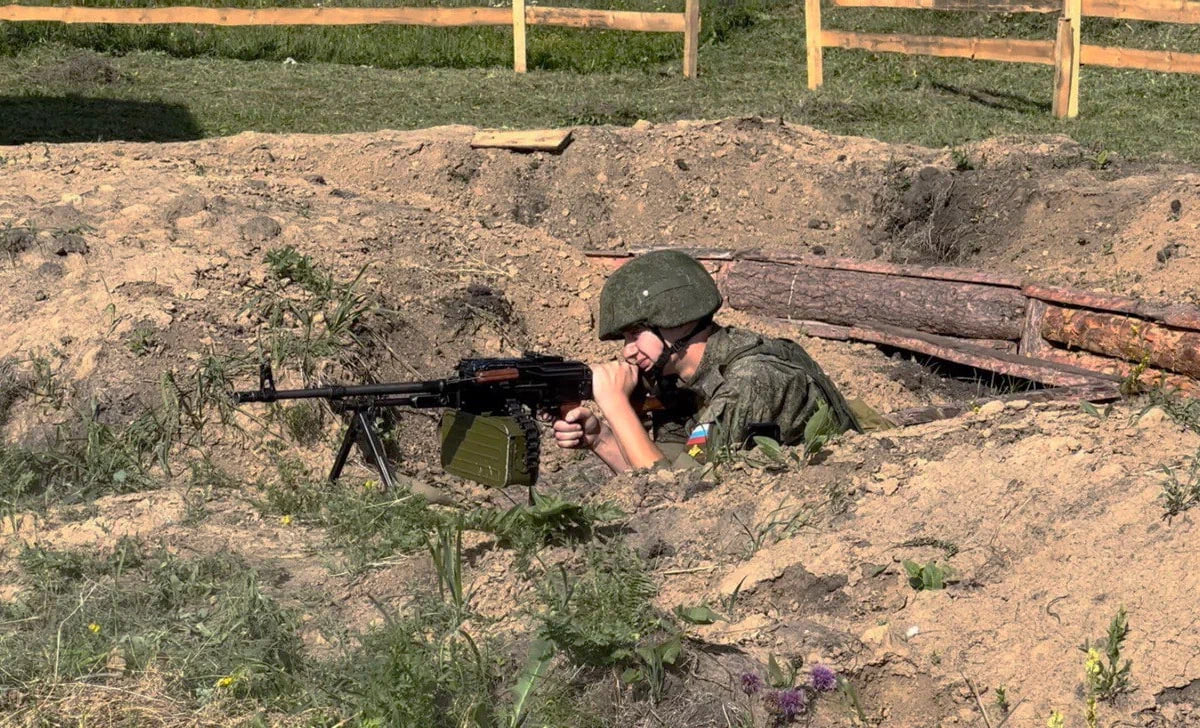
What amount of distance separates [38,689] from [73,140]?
9.39 m

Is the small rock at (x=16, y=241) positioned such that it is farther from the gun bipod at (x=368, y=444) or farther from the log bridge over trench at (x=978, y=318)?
the log bridge over trench at (x=978, y=318)

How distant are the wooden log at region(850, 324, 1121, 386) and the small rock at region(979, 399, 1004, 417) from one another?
69.0 inches

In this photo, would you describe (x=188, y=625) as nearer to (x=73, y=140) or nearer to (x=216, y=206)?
(x=216, y=206)

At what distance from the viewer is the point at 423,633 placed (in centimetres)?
446

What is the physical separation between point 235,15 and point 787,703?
1407 centimetres

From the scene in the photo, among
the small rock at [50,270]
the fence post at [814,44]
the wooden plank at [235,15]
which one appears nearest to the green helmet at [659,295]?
the small rock at [50,270]

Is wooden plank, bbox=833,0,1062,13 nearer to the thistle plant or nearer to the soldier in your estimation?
the soldier

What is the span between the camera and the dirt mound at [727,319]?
4262mm

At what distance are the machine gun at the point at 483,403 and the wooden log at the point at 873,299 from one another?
3.18m

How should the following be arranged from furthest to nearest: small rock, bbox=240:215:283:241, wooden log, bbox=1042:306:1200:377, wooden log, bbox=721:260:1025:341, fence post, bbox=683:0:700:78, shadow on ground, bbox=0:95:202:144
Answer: fence post, bbox=683:0:700:78 → shadow on ground, bbox=0:95:202:144 → wooden log, bbox=721:260:1025:341 → small rock, bbox=240:215:283:241 → wooden log, bbox=1042:306:1200:377

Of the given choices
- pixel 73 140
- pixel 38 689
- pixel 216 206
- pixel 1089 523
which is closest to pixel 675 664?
pixel 1089 523

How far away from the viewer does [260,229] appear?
25.0 feet

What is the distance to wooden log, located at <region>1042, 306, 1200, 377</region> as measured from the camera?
23.3ft

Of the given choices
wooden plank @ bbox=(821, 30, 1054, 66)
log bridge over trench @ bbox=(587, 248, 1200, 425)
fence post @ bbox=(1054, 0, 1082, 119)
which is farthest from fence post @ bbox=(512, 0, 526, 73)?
log bridge over trench @ bbox=(587, 248, 1200, 425)
